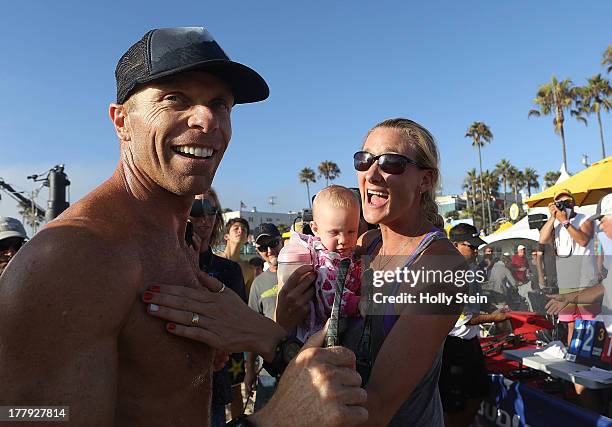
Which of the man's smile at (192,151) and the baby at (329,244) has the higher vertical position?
the man's smile at (192,151)

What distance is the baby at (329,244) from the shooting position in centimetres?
254

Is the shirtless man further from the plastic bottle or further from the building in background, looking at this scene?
the building in background

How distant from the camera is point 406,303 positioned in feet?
6.06

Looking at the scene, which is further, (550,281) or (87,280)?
(550,281)

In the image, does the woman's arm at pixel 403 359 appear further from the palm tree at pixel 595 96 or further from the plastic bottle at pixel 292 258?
the palm tree at pixel 595 96

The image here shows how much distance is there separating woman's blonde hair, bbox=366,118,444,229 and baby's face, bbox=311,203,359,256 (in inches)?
22.5

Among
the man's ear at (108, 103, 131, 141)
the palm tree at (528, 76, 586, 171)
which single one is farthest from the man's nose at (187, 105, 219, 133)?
the palm tree at (528, 76, 586, 171)

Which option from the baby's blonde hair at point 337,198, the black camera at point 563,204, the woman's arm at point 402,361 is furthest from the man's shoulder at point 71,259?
the black camera at point 563,204

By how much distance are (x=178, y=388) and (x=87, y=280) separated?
0.50m

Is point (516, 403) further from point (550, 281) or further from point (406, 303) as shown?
point (550, 281)

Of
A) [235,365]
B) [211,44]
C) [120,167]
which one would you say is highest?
[211,44]

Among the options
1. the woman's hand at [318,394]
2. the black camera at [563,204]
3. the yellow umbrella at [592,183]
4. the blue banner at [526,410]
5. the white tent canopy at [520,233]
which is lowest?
the blue banner at [526,410]

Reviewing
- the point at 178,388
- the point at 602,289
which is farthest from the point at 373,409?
the point at 602,289

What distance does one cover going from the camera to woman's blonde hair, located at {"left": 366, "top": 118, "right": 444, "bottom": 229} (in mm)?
2270
